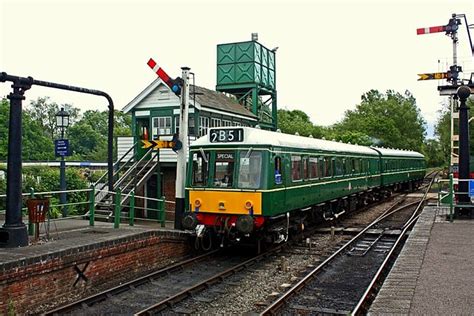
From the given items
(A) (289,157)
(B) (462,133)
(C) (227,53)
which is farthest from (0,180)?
(B) (462,133)

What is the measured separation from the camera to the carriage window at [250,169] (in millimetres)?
10812

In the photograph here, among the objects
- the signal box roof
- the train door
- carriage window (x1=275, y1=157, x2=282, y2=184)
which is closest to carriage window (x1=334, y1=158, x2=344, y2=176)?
carriage window (x1=275, y1=157, x2=282, y2=184)

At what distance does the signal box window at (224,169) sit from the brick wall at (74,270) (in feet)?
5.40

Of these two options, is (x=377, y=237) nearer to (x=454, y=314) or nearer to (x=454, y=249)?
(x=454, y=249)

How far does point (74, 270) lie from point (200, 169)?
12.9 feet

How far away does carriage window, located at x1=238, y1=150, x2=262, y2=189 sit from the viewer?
1081cm

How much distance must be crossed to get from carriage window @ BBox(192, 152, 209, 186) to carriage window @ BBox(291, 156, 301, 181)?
7.37ft

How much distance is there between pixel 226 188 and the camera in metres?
11.0

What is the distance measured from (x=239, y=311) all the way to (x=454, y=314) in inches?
125

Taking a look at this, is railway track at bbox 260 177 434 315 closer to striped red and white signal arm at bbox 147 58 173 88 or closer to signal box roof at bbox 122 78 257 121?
striped red and white signal arm at bbox 147 58 173 88

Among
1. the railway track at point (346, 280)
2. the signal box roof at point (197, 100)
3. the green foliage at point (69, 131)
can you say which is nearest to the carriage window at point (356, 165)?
the railway track at point (346, 280)

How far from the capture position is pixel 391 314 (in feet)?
18.8

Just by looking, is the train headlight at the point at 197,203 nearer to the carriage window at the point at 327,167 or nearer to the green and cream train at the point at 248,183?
the green and cream train at the point at 248,183

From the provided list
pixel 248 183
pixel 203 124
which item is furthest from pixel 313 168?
pixel 203 124
